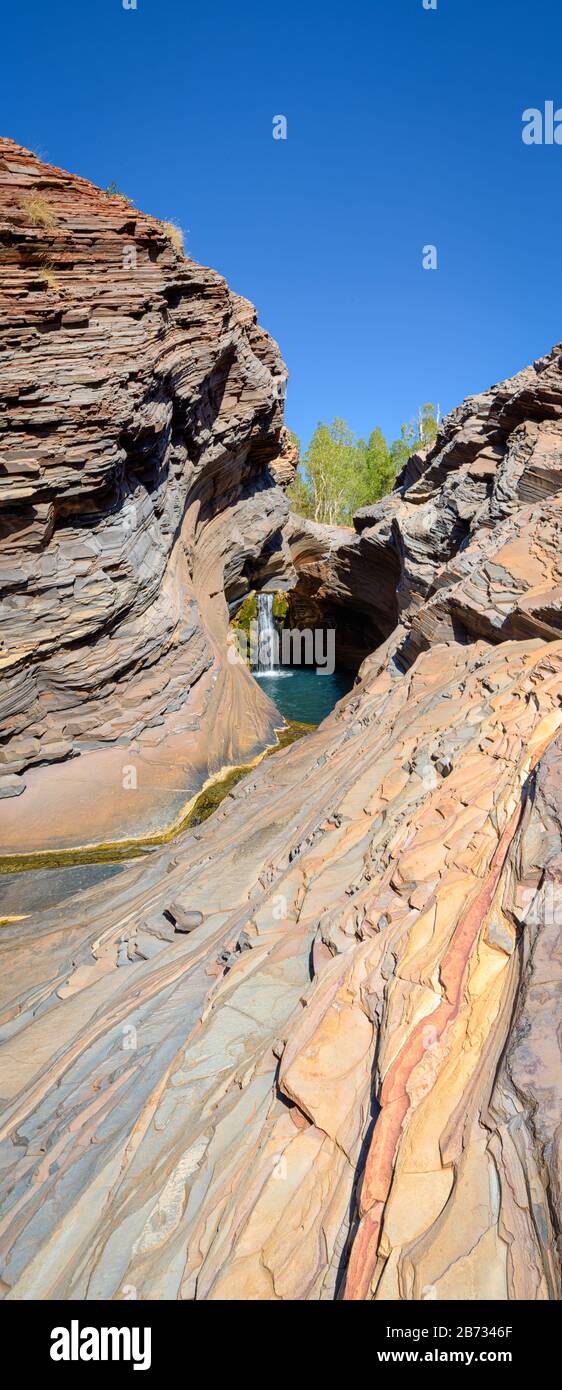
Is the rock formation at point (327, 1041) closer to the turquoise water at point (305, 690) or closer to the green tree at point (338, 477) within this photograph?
the turquoise water at point (305, 690)

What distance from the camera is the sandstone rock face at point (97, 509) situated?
1465 cm

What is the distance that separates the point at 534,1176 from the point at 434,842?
331 centimetres

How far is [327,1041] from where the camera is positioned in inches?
196

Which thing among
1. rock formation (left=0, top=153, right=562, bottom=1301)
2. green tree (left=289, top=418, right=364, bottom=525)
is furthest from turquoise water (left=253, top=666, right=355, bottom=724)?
green tree (left=289, top=418, right=364, bottom=525)

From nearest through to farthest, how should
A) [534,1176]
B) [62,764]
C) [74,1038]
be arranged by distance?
[534,1176] < [74,1038] < [62,764]

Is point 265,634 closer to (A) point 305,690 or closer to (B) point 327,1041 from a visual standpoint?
(A) point 305,690

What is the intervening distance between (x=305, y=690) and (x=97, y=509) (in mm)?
18558

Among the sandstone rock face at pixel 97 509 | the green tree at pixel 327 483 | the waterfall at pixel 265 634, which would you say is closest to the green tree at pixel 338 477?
the green tree at pixel 327 483

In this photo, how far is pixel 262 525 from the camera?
28547mm

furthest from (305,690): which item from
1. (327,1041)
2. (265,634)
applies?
(327,1041)

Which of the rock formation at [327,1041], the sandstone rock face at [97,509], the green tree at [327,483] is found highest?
the green tree at [327,483]

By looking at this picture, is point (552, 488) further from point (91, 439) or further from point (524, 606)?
point (91, 439)

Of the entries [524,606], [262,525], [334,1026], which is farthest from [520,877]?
[262,525]

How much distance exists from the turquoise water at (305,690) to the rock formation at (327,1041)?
1655cm
